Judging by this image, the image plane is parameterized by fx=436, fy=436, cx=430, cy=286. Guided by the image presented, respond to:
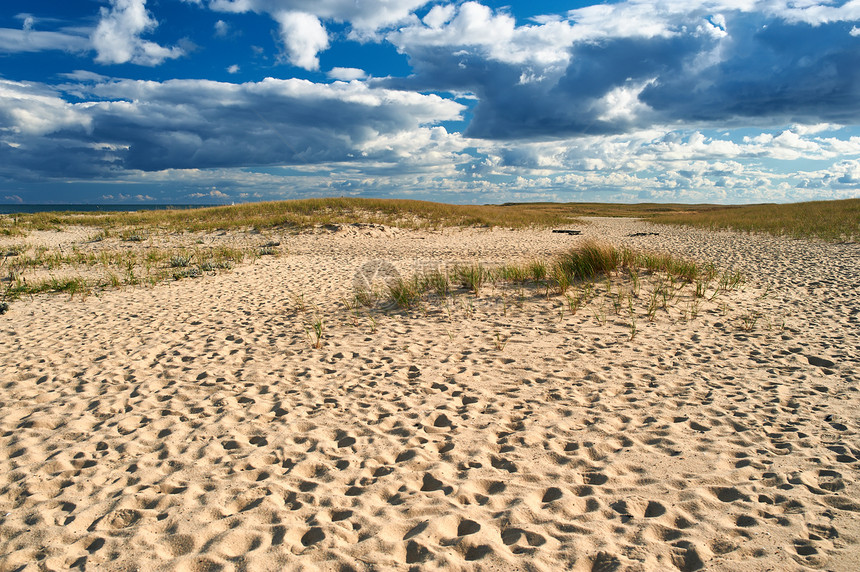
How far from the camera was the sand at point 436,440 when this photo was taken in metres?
2.76

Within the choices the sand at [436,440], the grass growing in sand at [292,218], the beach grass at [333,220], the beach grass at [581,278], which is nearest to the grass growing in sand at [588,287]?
the beach grass at [581,278]

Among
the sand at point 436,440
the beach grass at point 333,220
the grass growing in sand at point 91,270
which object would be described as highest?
the beach grass at point 333,220

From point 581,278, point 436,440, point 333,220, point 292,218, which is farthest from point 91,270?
point 581,278

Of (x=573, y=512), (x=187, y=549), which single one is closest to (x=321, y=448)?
(x=187, y=549)

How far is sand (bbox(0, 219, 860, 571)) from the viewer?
9.04 feet

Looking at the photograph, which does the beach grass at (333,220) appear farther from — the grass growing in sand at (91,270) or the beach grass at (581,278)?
the beach grass at (581,278)

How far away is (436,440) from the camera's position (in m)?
4.10

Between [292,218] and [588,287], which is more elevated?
[292,218]

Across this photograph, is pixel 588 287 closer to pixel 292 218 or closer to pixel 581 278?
pixel 581 278

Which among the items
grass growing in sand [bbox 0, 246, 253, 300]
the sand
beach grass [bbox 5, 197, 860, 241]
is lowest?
the sand

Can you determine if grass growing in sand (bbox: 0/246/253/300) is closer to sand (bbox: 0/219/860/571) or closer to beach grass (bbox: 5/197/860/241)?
sand (bbox: 0/219/860/571)

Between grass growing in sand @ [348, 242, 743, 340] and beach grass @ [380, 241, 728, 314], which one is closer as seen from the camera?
grass growing in sand @ [348, 242, 743, 340]

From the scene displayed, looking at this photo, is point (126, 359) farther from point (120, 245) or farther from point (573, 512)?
point (120, 245)

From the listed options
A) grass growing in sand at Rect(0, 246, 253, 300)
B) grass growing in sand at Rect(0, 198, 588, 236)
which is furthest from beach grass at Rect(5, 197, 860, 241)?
grass growing in sand at Rect(0, 246, 253, 300)
